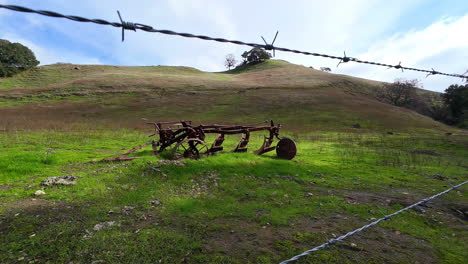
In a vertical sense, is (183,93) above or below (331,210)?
above

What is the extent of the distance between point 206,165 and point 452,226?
25.3 feet

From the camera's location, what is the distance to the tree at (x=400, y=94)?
7550 centimetres

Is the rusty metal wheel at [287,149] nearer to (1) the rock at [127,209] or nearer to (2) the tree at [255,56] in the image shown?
(1) the rock at [127,209]

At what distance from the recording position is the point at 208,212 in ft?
20.4

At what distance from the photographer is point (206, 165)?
A: 1002cm

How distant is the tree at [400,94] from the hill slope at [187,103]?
5.29 metres

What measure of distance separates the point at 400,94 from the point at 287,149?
8152cm

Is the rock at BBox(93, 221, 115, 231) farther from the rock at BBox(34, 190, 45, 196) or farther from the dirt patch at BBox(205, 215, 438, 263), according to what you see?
the rock at BBox(34, 190, 45, 196)

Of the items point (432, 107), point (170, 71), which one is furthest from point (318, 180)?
point (170, 71)

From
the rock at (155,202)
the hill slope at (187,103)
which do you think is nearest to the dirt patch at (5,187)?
the rock at (155,202)

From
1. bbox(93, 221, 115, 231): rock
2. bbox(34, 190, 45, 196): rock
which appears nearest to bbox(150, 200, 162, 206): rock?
bbox(93, 221, 115, 231): rock

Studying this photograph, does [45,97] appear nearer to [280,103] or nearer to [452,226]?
[280,103]

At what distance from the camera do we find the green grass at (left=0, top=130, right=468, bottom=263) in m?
4.53

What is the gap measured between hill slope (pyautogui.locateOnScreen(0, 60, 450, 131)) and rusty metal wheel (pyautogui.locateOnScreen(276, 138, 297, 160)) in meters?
25.3
